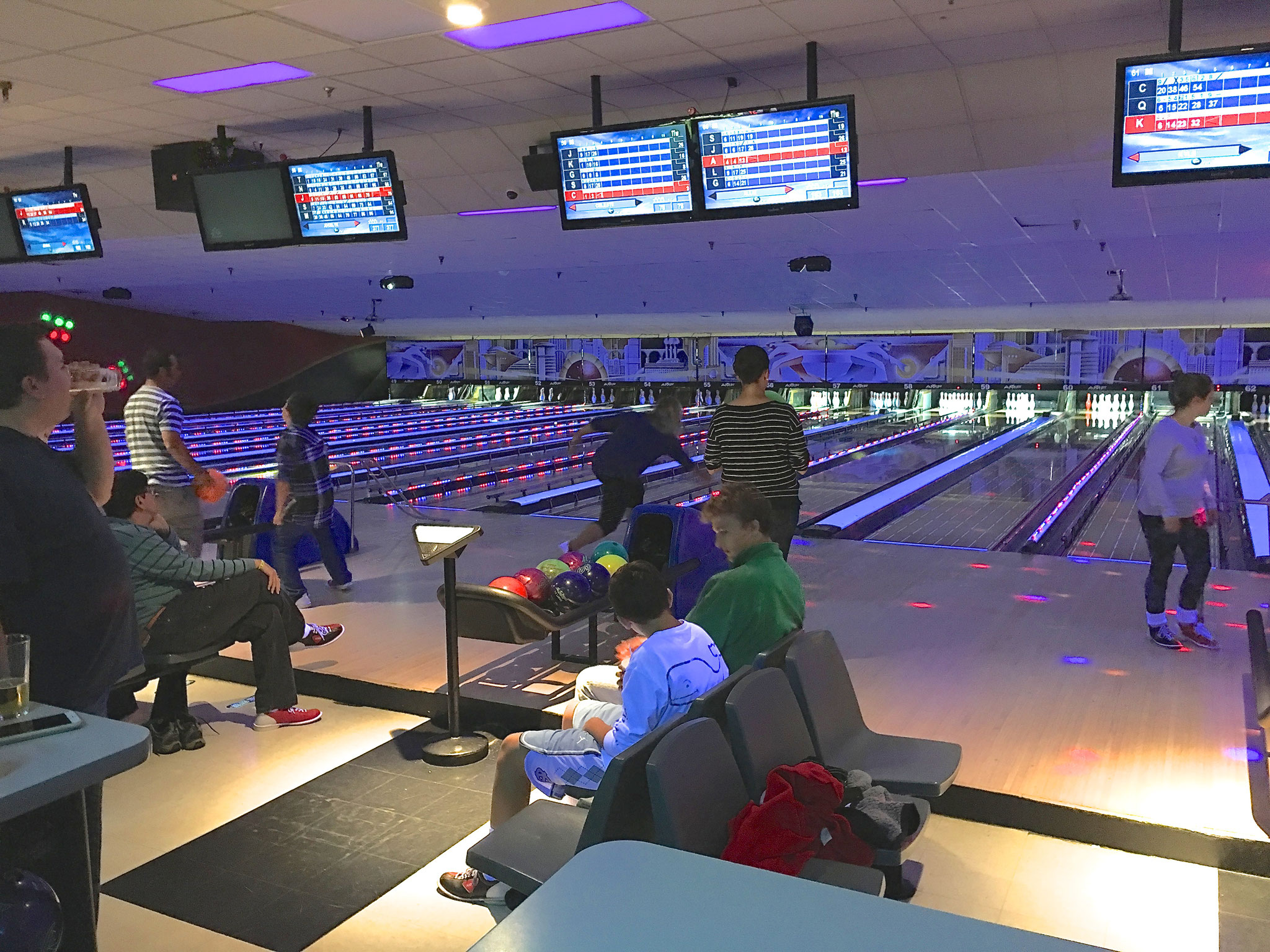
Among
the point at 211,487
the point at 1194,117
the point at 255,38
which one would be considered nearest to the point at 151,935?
the point at 211,487

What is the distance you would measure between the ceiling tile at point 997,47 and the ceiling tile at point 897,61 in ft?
0.19

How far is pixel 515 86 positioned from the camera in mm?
4645

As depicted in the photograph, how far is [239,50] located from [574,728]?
304 cm

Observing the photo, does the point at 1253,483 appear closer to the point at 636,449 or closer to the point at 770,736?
the point at 636,449

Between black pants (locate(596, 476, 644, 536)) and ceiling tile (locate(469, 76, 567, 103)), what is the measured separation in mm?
1888

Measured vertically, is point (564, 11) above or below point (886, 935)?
above

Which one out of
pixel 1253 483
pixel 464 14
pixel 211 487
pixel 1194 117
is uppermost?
pixel 464 14

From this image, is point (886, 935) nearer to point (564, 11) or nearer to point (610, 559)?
point (610, 559)

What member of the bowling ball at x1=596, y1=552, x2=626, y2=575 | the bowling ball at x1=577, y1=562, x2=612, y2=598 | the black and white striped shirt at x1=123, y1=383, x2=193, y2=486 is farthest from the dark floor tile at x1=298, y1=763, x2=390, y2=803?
the black and white striped shirt at x1=123, y1=383, x2=193, y2=486

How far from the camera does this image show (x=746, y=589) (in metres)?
2.64

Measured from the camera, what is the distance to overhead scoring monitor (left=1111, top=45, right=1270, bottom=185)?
3.13 metres

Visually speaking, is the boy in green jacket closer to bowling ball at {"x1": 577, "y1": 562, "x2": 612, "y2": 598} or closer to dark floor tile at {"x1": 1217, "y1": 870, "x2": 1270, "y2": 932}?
bowling ball at {"x1": 577, "y1": 562, "x2": 612, "y2": 598}

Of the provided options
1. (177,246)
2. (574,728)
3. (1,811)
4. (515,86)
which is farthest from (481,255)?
(1,811)

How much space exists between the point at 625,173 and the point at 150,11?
1.78 metres
